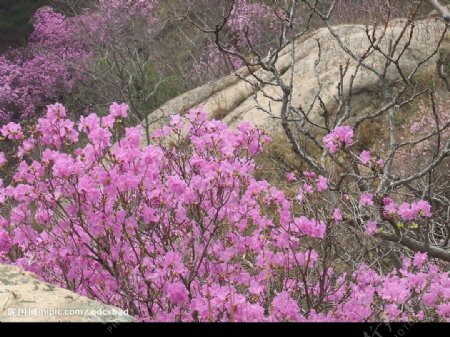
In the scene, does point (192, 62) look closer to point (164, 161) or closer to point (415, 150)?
point (415, 150)

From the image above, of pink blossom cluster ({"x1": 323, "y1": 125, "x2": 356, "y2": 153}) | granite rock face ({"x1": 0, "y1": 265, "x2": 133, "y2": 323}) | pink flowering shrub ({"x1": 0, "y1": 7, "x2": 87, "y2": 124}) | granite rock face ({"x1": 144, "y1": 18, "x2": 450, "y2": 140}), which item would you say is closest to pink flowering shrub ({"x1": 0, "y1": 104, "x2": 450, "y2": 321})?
pink blossom cluster ({"x1": 323, "y1": 125, "x2": 356, "y2": 153})

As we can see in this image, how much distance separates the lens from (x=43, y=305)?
2.01 meters

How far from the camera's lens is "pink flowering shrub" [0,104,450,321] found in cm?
282

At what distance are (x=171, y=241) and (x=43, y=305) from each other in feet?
3.94

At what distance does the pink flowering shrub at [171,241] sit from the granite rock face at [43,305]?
0.62m

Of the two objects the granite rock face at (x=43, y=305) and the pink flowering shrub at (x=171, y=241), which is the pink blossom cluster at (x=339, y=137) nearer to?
the pink flowering shrub at (x=171, y=241)

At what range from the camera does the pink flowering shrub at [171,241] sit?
111 inches

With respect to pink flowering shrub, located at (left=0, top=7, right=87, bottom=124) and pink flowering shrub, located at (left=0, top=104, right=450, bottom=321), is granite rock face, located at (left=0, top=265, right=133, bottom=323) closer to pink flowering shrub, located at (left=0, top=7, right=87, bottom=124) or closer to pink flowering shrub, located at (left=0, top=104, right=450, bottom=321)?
pink flowering shrub, located at (left=0, top=104, right=450, bottom=321)

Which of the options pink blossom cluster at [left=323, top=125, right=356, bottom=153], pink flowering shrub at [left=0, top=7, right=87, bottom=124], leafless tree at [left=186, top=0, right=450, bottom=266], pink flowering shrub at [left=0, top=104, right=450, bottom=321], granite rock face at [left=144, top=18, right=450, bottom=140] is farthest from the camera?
pink flowering shrub at [left=0, top=7, right=87, bottom=124]

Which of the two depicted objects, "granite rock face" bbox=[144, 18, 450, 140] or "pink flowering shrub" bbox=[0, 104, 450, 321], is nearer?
"pink flowering shrub" bbox=[0, 104, 450, 321]

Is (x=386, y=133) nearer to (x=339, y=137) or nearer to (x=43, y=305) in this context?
(x=339, y=137)

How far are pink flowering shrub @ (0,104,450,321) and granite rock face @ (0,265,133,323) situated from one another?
2.03 feet

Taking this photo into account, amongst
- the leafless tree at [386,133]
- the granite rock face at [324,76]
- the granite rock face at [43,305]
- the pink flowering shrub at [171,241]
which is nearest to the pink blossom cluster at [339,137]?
the pink flowering shrub at [171,241]

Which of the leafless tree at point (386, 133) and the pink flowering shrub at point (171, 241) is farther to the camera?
the leafless tree at point (386, 133)
